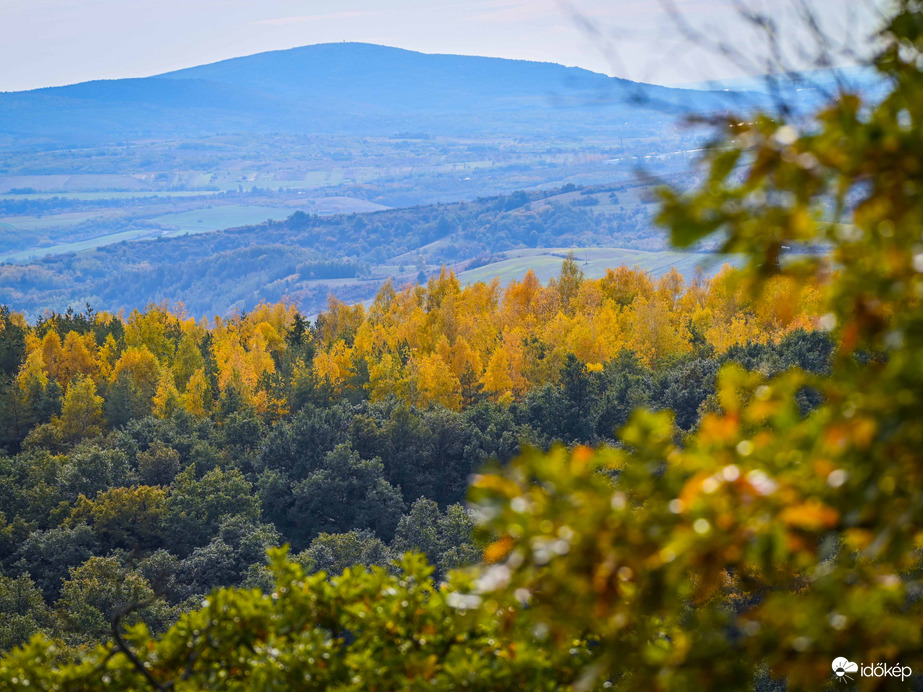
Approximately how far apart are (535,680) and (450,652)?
453 millimetres

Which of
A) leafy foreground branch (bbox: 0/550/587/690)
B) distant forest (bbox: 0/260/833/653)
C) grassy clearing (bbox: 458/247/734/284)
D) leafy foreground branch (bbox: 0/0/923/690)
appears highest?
leafy foreground branch (bbox: 0/0/923/690)

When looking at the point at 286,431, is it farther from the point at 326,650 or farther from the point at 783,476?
the point at 783,476

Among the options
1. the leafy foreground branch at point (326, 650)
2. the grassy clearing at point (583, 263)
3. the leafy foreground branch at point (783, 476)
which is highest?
the leafy foreground branch at point (783, 476)

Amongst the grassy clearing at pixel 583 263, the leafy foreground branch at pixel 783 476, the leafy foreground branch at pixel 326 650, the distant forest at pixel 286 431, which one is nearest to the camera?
the leafy foreground branch at pixel 783 476

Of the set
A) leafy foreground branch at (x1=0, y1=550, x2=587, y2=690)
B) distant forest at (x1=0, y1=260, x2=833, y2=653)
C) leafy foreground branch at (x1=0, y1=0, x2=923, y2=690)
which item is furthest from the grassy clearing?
leafy foreground branch at (x1=0, y1=0, x2=923, y2=690)

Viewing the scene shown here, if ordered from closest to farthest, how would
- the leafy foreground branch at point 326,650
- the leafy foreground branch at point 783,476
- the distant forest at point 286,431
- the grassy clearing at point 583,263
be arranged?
1. the leafy foreground branch at point 783,476
2. the leafy foreground branch at point 326,650
3. the distant forest at point 286,431
4. the grassy clearing at point 583,263

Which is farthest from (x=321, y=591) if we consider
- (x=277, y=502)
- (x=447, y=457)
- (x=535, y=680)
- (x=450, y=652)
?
(x=447, y=457)

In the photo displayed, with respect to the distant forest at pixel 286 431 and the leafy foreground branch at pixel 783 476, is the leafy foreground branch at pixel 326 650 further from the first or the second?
the distant forest at pixel 286 431

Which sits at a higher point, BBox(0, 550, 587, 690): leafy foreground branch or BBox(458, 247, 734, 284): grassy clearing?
BBox(0, 550, 587, 690): leafy foreground branch

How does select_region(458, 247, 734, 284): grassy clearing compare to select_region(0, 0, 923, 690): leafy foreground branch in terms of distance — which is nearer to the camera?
select_region(0, 0, 923, 690): leafy foreground branch

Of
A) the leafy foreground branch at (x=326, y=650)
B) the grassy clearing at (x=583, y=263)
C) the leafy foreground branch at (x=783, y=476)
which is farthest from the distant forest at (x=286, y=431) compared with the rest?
the grassy clearing at (x=583, y=263)

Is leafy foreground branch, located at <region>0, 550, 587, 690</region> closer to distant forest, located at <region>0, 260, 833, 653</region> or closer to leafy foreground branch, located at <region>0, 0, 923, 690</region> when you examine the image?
leafy foreground branch, located at <region>0, 0, 923, 690</region>

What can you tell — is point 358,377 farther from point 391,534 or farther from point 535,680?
point 535,680

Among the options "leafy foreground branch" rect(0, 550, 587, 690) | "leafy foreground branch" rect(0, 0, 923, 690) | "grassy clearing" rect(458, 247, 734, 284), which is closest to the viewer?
"leafy foreground branch" rect(0, 0, 923, 690)
